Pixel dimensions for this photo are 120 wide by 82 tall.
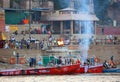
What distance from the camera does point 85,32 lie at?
55000 mm

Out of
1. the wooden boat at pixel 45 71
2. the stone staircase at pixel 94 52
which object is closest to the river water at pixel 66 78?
the wooden boat at pixel 45 71

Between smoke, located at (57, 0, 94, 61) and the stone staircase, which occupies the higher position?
smoke, located at (57, 0, 94, 61)

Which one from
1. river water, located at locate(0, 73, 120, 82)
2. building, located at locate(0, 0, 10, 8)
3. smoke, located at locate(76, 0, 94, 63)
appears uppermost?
building, located at locate(0, 0, 10, 8)

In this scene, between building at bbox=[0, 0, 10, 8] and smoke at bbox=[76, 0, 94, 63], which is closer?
smoke at bbox=[76, 0, 94, 63]

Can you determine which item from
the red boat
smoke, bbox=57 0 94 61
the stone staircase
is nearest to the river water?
the red boat

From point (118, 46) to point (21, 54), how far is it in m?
9.67

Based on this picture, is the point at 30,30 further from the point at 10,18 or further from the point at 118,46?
the point at 118,46

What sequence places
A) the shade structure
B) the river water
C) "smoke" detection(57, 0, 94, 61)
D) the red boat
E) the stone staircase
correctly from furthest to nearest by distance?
1. the shade structure
2. "smoke" detection(57, 0, 94, 61)
3. the stone staircase
4. the red boat
5. the river water

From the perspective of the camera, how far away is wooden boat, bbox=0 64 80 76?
3997 centimetres

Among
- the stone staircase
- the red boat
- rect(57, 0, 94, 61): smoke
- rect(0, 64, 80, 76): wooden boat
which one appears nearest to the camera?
rect(0, 64, 80, 76): wooden boat

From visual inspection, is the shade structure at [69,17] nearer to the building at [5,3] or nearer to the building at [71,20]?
the building at [71,20]

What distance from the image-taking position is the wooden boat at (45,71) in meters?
40.0

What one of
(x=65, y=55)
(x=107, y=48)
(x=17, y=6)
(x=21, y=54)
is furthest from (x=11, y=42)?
(x=17, y=6)

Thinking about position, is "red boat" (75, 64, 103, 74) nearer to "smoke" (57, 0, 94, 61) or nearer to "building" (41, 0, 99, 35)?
"smoke" (57, 0, 94, 61)
